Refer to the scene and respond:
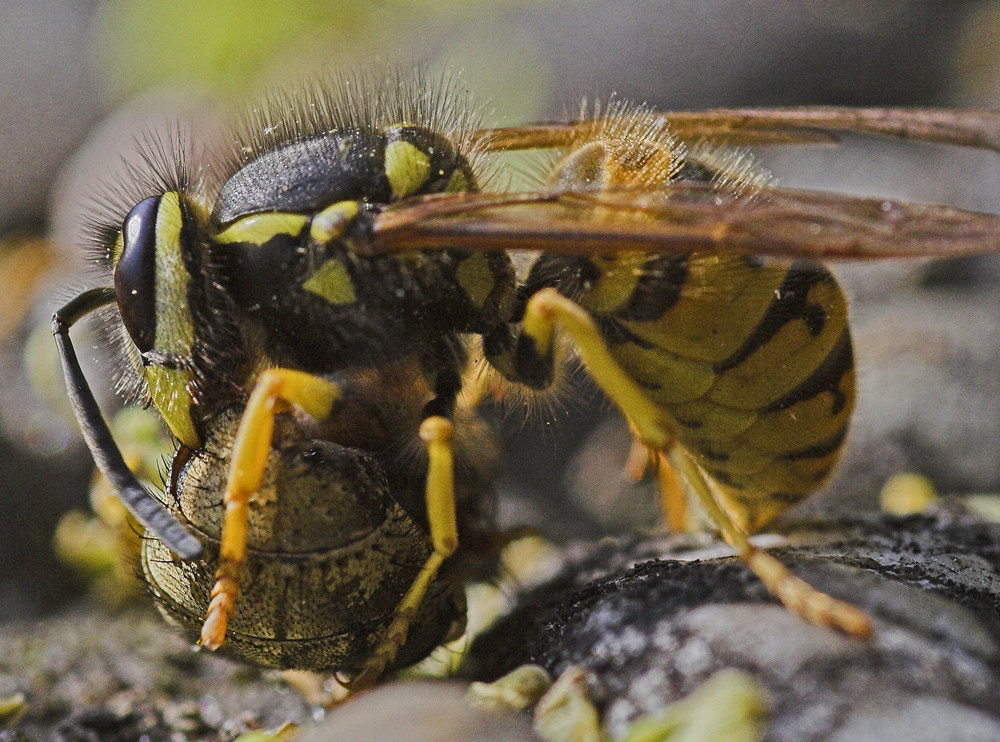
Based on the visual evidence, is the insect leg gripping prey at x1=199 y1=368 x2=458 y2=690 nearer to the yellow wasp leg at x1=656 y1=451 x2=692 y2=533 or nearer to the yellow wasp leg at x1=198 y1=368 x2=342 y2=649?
the yellow wasp leg at x1=198 y1=368 x2=342 y2=649

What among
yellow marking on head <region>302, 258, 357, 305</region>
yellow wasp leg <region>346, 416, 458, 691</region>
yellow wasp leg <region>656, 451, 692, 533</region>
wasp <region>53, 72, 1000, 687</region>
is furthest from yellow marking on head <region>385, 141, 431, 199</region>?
yellow wasp leg <region>656, 451, 692, 533</region>

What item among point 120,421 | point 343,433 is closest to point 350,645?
point 343,433

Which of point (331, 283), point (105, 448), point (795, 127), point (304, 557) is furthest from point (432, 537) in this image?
point (795, 127)

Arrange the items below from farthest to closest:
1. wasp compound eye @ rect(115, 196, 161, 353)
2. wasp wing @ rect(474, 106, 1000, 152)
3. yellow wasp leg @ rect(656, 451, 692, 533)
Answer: yellow wasp leg @ rect(656, 451, 692, 533) < wasp wing @ rect(474, 106, 1000, 152) < wasp compound eye @ rect(115, 196, 161, 353)

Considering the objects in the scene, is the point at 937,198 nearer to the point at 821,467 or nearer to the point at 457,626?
the point at 821,467

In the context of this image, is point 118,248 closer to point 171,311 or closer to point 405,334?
point 171,311
